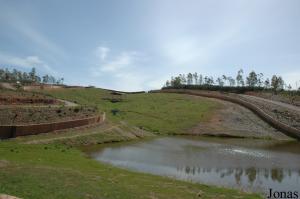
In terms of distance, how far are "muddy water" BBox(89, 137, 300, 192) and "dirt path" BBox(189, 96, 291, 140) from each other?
888 centimetres

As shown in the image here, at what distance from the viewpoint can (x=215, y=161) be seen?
3297 centimetres

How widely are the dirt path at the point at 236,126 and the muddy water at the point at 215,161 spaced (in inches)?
349

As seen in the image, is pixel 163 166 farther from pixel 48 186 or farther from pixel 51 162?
pixel 48 186

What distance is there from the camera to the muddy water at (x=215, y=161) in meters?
25.3

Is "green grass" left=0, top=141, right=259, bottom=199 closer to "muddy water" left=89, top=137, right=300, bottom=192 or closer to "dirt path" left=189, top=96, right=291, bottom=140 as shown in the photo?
"muddy water" left=89, top=137, right=300, bottom=192

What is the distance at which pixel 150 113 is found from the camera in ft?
226

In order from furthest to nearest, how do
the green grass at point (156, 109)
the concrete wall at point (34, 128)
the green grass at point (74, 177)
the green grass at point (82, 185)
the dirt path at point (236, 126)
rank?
the green grass at point (156, 109) → the dirt path at point (236, 126) → the concrete wall at point (34, 128) → the green grass at point (74, 177) → the green grass at point (82, 185)

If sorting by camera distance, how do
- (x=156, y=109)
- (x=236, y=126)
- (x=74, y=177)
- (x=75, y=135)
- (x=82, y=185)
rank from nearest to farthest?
(x=82, y=185)
(x=74, y=177)
(x=75, y=135)
(x=236, y=126)
(x=156, y=109)

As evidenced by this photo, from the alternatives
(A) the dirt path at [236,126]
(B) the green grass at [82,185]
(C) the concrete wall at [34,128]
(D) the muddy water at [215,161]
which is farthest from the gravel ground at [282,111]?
(B) the green grass at [82,185]

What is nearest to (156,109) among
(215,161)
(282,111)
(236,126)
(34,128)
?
(236,126)

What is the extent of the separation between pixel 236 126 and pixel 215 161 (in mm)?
28512

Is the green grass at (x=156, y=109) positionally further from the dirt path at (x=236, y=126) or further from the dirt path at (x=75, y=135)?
the dirt path at (x=75, y=135)

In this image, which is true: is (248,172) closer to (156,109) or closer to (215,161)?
(215,161)

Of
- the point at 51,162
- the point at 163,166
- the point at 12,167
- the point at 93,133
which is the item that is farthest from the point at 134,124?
the point at 12,167
